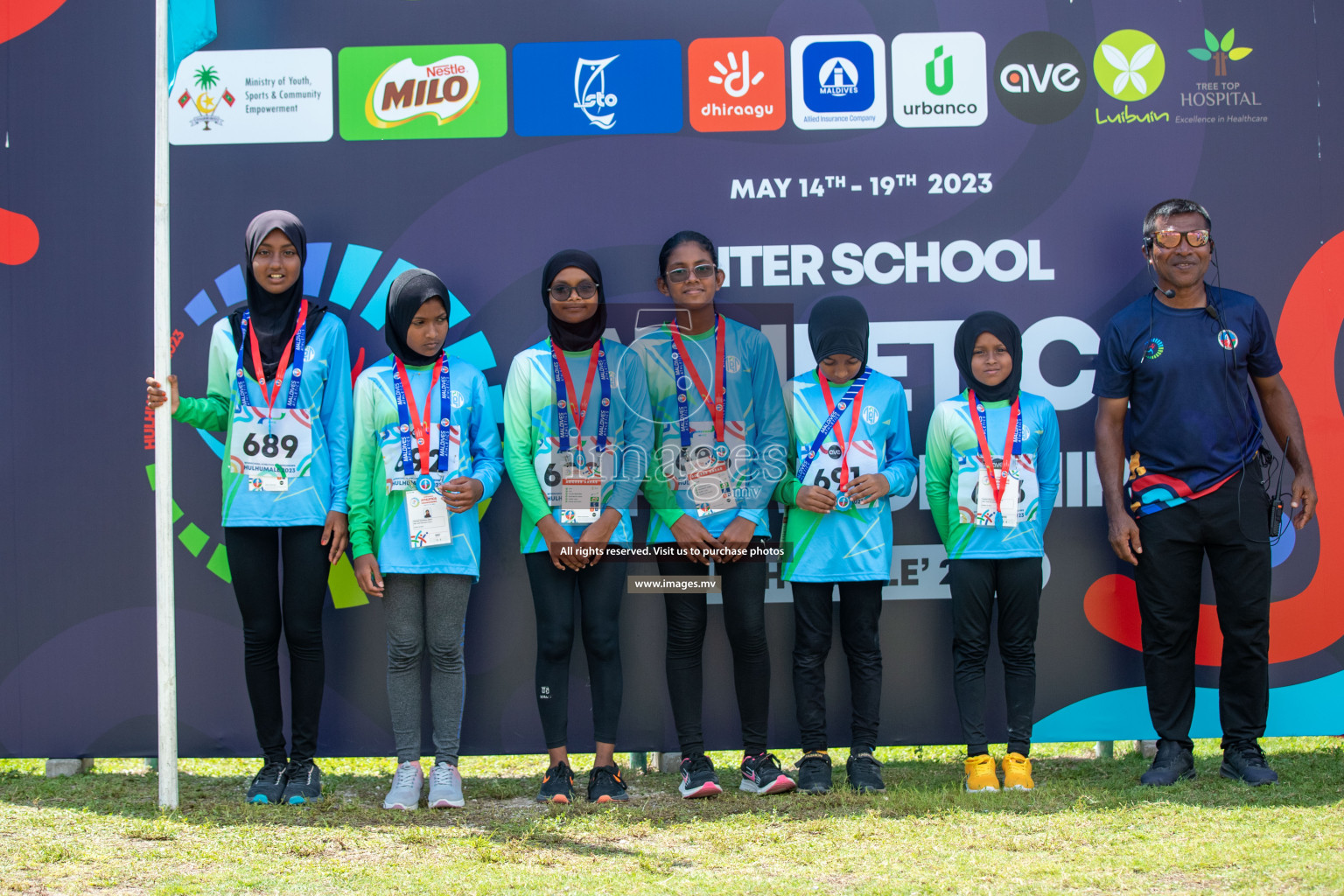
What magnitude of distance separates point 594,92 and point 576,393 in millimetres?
1355

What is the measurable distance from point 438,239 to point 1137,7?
311 cm

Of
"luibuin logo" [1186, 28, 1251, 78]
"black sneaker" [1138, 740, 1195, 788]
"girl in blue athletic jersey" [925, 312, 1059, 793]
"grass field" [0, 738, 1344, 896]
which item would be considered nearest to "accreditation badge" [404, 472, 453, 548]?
"grass field" [0, 738, 1344, 896]

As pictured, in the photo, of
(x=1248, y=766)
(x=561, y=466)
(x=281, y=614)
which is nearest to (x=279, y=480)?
(x=281, y=614)

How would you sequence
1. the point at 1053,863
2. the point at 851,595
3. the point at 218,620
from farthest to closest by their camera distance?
the point at 218,620 < the point at 851,595 < the point at 1053,863

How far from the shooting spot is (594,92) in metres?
4.47

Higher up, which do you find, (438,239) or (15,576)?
(438,239)

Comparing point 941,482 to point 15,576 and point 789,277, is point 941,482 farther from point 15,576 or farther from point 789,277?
point 15,576

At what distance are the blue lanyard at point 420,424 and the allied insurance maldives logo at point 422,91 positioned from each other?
1153 mm

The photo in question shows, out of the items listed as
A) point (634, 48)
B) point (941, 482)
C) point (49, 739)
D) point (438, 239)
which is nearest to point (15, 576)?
point (49, 739)

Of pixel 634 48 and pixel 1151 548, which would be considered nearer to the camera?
pixel 1151 548

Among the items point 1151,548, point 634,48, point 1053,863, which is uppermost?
point 634,48

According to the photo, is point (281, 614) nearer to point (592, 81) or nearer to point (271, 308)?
point (271, 308)

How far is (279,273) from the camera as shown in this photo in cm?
403

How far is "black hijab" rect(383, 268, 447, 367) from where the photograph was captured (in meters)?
3.99
